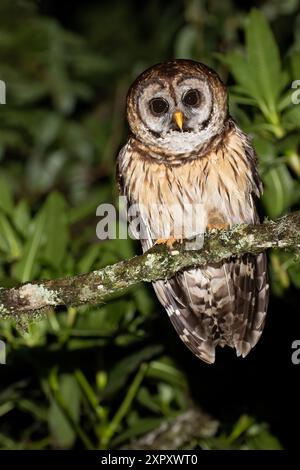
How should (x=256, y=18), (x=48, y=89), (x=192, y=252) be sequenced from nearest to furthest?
(x=192, y=252)
(x=256, y=18)
(x=48, y=89)

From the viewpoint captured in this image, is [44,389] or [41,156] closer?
[44,389]

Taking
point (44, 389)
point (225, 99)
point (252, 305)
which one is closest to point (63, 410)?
point (44, 389)

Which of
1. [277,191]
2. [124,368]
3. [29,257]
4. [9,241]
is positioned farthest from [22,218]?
[277,191]

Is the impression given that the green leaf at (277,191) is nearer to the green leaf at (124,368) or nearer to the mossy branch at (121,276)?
the green leaf at (124,368)

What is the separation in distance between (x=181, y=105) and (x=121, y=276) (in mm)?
1418

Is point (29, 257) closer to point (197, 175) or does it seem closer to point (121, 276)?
point (197, 175)

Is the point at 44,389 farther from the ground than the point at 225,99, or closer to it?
closer to it

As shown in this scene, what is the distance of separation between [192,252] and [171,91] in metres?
1.29

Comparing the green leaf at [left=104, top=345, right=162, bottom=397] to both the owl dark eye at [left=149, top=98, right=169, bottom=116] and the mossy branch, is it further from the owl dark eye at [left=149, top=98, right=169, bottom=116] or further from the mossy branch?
the owl dark eye at [left=149, top=98, right=169, bottom=116]

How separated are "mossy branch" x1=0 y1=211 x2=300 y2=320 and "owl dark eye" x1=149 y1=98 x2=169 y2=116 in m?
1.22

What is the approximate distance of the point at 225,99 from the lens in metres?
4.87

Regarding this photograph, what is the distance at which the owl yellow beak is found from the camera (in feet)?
15.6
